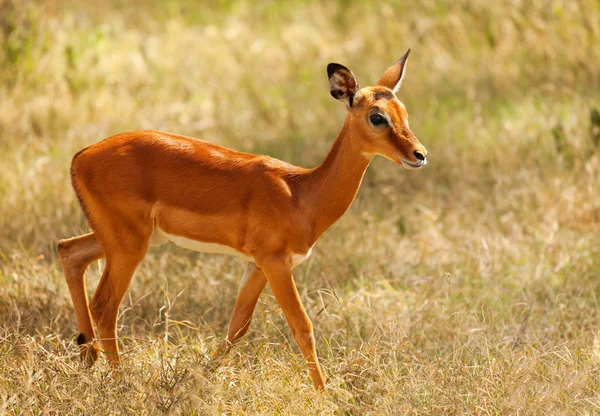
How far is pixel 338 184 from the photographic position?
5.12 m

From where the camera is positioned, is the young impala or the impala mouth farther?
the young impala

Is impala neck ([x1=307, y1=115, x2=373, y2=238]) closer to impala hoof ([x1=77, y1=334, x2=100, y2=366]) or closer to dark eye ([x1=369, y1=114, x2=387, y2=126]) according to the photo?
dark eye ([x1=369, y1=114, x2=387, y2=126])

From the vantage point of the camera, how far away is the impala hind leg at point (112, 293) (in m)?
5.16

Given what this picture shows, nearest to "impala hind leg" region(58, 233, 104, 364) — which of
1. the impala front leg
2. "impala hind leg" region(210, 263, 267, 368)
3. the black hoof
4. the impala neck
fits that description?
the black hoof

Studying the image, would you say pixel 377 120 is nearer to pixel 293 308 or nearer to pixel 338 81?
pixel 338 81

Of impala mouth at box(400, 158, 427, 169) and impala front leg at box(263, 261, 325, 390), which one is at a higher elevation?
impala mouth at box(400, 158, 427, 169)

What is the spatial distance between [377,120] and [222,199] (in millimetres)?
854

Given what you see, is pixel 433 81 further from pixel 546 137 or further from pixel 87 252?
pixel 87 252

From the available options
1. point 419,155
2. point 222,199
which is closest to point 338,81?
point 419,155

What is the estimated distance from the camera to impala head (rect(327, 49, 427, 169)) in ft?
15.9

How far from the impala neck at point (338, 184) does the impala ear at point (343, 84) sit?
13 centimetres

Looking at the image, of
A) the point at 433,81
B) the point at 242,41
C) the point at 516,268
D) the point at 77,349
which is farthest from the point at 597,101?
the point at 77,349

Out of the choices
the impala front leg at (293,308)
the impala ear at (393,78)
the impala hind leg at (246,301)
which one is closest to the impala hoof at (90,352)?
the impala hind leg at (246,301)

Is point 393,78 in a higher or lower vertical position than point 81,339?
higher
